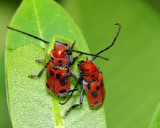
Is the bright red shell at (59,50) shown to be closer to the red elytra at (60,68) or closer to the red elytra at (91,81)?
the red elytra at (60,68)

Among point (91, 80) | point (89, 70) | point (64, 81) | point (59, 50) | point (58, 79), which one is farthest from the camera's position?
point (91, 80)

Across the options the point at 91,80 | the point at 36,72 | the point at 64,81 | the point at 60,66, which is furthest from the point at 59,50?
the point at 91,80

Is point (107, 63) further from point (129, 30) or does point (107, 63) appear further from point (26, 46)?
point (26, 46)

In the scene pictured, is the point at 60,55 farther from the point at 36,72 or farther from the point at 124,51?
Result: the point at 124,51

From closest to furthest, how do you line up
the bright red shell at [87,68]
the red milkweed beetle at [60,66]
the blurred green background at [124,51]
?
the red milkweed beetle at [60,66] → the bright red shell at [87,68] → the blurred green background at [124,51]

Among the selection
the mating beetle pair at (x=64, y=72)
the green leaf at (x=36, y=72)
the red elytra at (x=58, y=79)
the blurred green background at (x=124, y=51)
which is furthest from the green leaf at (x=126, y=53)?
the green leaf at (x=36, y=72)

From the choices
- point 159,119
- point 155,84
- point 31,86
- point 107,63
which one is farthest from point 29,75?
point 155,84
